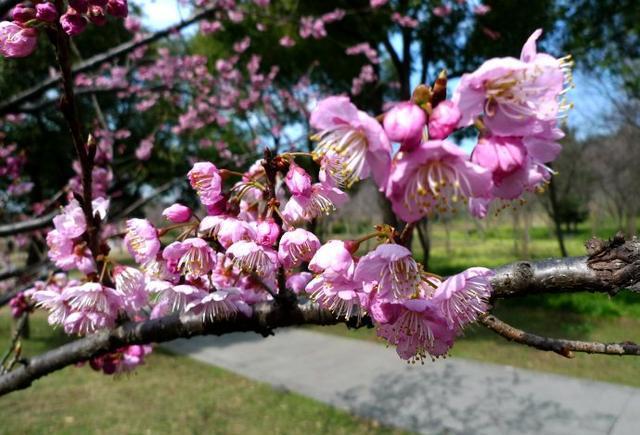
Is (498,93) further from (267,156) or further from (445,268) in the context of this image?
(445,268)

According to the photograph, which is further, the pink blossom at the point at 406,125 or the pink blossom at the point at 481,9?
the pink blossom at the point at 481,9

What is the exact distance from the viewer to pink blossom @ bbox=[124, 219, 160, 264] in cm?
123

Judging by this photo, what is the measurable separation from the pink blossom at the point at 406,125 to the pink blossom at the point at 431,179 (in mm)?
16

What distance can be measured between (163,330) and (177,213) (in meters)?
0.41

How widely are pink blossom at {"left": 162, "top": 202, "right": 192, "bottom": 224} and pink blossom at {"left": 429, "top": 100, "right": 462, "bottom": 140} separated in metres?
0.78

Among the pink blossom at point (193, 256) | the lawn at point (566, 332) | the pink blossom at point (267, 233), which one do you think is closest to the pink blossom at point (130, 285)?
the pink blossom at point (193, 256)

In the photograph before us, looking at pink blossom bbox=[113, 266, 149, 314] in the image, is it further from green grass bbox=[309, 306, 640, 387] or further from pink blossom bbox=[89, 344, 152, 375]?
green grass bbox=[309, 306, 640, 387]

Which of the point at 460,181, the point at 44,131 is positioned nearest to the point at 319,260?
the point at 460,181

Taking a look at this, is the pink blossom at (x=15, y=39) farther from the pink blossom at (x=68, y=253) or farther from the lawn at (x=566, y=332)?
the lawn at (x=566, y=332)

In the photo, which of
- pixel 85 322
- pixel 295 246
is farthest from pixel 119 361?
pixel 295 246

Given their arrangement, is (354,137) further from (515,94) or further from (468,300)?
(468,300)

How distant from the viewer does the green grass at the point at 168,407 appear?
5.19 m

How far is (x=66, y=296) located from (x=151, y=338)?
0.27 m

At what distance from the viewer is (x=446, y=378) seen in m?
6.60
